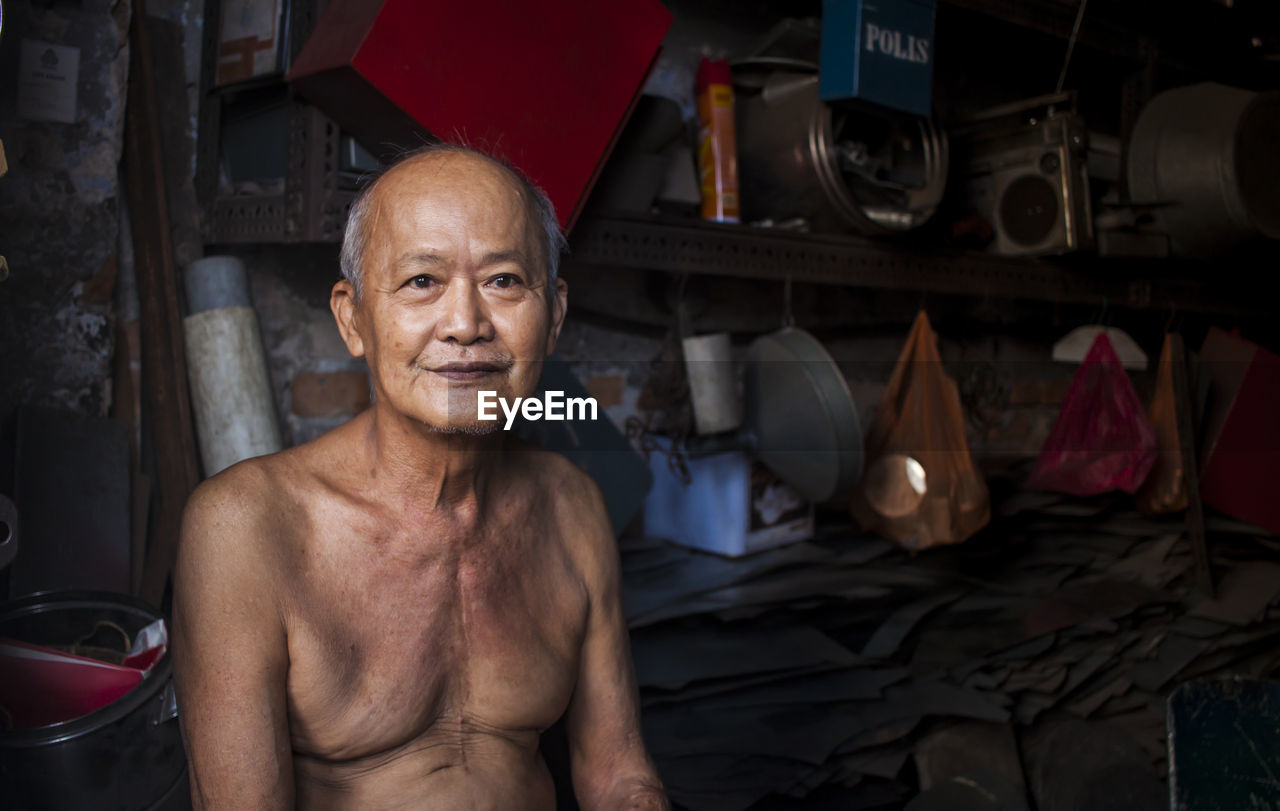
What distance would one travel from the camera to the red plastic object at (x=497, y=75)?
1.40 m

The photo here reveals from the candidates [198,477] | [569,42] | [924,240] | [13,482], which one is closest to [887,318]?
[924,240]

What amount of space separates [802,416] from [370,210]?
136cm

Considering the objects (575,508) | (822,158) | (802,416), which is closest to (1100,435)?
(802,416)

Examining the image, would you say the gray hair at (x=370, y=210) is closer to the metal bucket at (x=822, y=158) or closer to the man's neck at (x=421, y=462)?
the man's neck at (x=421, y=462)

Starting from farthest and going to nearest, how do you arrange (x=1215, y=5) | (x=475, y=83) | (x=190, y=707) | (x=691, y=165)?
(x=1215, y=5) < (x=691, y=165) < (x=475, y=83) < (x=190, y=707)

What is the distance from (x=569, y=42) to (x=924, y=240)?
1.31 metres

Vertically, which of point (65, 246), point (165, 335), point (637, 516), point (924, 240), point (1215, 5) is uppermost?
point (1215, 5)

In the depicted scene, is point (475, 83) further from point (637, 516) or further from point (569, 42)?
point (637, 516)

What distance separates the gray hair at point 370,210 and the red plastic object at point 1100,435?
86.9 inches

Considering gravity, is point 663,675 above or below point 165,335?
below

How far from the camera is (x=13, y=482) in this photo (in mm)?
1488

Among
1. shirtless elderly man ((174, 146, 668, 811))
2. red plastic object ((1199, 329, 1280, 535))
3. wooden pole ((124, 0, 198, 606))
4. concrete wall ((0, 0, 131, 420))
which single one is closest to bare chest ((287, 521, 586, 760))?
shirtless elderly man ((174, 146, 668, 811))

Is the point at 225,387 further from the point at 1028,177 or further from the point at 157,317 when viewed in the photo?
the point at 1028,177

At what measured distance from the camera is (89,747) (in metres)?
1.18
